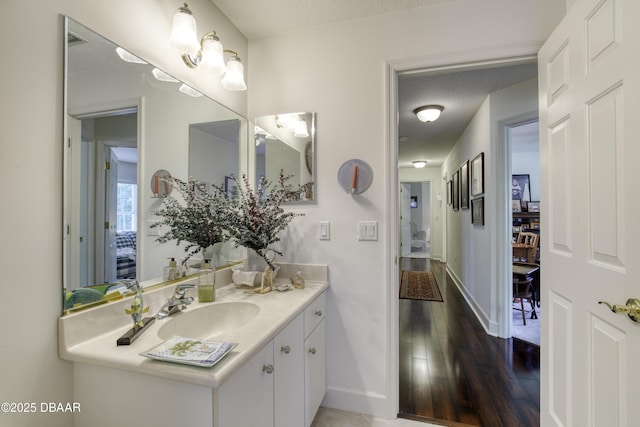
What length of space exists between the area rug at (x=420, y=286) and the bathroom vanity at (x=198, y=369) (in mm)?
3178

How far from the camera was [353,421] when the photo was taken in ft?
5.49

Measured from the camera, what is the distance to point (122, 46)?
1.15 meters

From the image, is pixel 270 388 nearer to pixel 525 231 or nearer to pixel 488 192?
pixel 488 192

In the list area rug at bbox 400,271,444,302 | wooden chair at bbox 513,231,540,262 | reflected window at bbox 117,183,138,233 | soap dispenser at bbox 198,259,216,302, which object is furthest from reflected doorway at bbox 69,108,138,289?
wooden chair at bbox 513,231,540,262

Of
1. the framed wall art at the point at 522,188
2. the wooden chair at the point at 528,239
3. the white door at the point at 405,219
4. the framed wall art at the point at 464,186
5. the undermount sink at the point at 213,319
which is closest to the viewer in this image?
the undermount sink at the point at 213,319

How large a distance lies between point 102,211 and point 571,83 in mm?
1977

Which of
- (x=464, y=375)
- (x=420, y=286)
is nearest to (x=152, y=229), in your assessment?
(x=464, y=375)

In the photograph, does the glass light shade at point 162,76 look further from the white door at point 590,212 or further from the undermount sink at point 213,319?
the white door at point 590,212

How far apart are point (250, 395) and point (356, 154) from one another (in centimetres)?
134

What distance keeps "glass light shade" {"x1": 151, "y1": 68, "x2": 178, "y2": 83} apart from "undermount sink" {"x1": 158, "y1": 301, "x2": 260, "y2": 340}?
1.07 meters

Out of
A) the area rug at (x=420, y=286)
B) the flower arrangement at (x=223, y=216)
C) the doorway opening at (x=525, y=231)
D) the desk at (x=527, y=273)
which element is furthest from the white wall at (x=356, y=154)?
the area rug at (x=420, y=286)

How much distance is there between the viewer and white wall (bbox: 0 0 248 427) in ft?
2.67

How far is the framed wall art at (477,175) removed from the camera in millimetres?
3178

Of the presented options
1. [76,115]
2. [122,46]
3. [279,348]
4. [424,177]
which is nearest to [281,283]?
[279,348]
